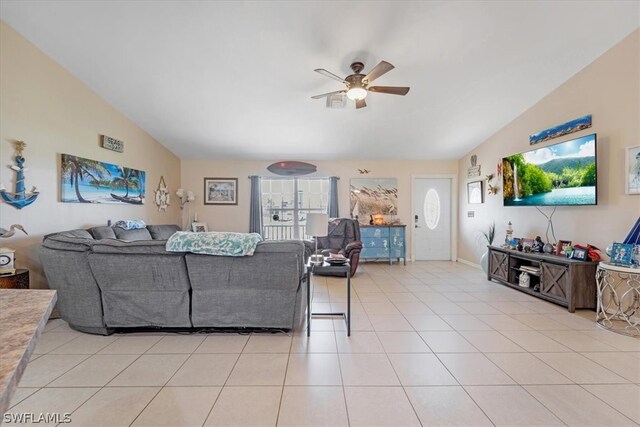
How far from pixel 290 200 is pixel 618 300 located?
5.51 metres

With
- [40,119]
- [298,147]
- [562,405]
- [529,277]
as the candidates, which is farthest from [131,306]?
[529,277]

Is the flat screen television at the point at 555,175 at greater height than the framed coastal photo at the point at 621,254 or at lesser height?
greater

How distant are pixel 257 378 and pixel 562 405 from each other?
1971 mm

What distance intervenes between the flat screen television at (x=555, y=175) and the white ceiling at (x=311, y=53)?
2.07 ft

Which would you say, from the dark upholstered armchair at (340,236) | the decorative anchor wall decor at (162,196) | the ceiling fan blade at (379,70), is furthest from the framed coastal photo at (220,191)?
the ceiling fan blade at (379,70)

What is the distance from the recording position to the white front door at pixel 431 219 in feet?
21.9

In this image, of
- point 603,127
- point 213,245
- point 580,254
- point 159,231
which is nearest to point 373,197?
point 580,254

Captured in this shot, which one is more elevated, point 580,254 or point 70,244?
point 70,244

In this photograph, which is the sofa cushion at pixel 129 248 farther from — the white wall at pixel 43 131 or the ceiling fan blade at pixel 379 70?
the ceiling fan blade at pixel 379 70

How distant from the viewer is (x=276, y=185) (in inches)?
268

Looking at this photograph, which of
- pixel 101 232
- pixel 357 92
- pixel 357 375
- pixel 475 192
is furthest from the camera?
pixel 475 192

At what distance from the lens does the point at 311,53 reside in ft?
10.9

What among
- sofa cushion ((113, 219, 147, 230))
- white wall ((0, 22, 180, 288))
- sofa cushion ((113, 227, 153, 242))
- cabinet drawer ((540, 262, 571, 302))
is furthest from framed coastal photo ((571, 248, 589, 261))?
white wall ((0, 22, 180, 288))

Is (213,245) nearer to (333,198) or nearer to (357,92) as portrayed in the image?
(357,92)
